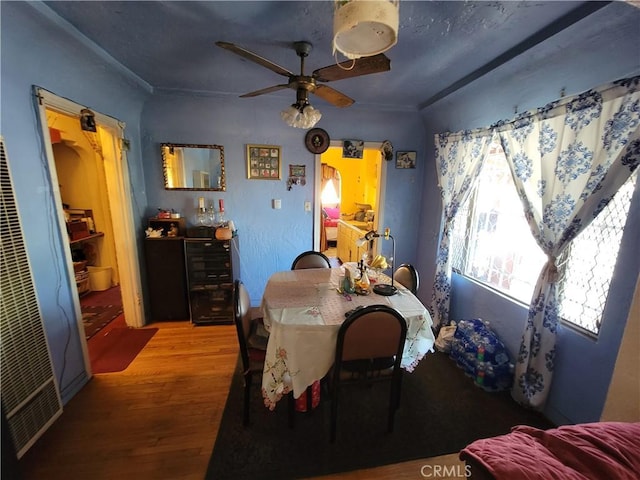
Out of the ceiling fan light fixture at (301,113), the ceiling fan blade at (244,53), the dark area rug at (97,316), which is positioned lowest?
the dark area rug at (97,316)

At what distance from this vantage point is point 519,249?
7.15 ft

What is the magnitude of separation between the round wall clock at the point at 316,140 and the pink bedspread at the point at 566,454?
2.88 m

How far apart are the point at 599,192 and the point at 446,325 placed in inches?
68.6

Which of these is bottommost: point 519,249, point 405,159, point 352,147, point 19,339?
point 19,339

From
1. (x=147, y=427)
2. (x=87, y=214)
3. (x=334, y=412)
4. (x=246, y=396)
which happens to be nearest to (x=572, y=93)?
(x=334, y=412)

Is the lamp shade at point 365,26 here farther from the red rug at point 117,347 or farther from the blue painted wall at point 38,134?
the red rug at point 117,347

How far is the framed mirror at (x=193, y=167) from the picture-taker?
2.92m

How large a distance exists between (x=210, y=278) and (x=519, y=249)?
117 inches

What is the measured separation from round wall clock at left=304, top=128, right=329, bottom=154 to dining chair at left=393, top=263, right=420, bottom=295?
1.74 metres

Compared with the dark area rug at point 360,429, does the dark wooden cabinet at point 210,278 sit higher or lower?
higher

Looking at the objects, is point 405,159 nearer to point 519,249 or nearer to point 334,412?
point 519,249

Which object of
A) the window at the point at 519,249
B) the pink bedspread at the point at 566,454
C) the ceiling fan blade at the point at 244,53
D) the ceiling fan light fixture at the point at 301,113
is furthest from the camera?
the ceiling fan light fixture at the point at 301,113

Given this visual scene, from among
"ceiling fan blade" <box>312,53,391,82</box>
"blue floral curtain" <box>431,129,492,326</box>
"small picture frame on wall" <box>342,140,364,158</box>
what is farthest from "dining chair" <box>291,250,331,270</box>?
"ceiling fan blade" <box>312,53,391,82</box>

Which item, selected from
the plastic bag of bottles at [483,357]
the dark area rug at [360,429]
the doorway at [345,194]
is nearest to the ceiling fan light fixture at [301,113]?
the dark area rug at [360,429]
